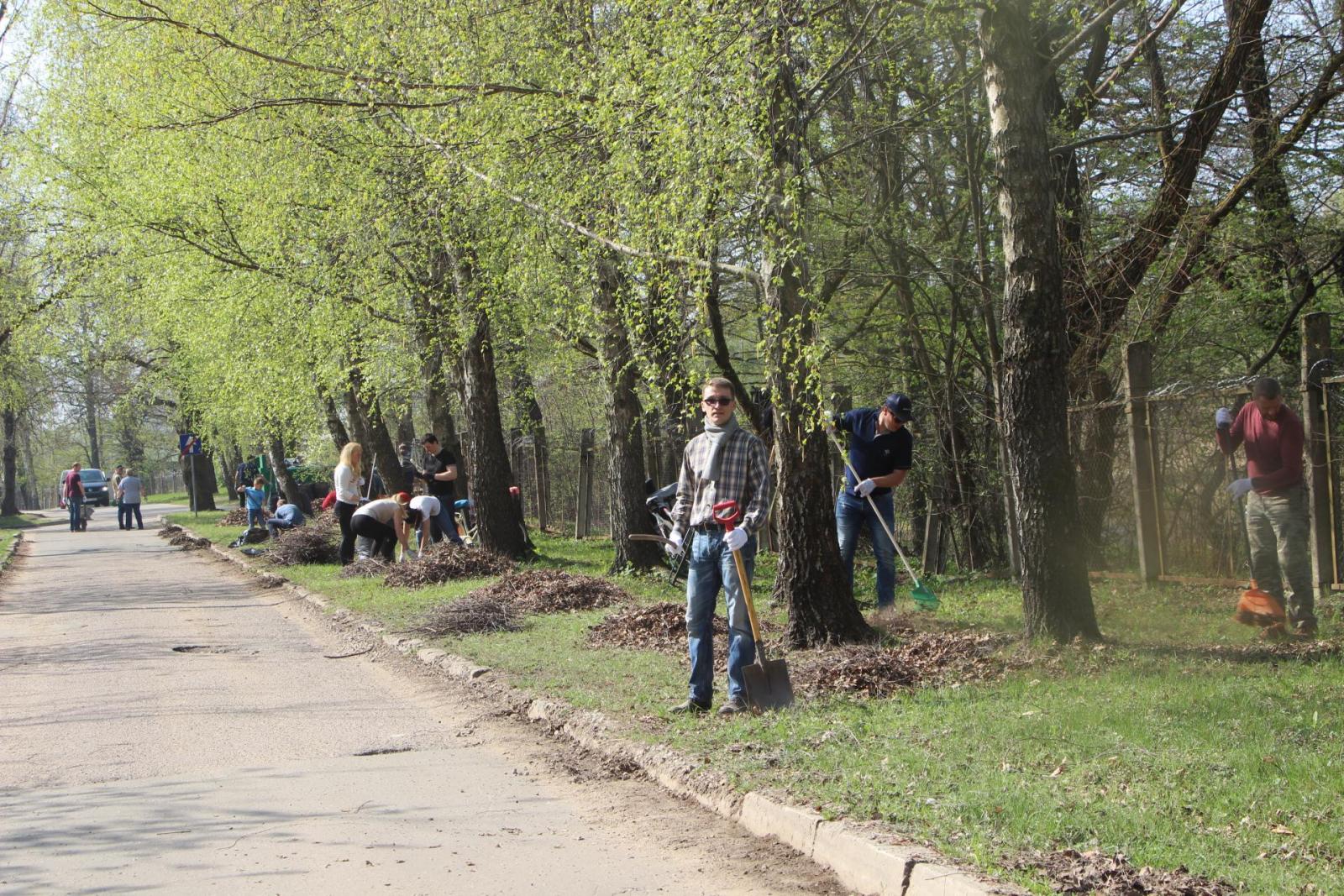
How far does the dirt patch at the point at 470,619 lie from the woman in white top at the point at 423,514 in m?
5.76

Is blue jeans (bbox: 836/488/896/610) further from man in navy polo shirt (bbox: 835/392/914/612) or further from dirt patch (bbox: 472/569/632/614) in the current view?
dirt patch (bbox: 472/569/632/614)

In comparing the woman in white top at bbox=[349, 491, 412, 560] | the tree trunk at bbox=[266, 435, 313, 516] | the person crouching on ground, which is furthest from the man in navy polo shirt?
the tree trunk at bbox=[266, 435, 313, 516]

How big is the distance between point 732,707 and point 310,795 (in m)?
2.43

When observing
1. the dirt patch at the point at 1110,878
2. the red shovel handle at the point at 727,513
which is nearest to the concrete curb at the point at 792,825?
the dirt patch at the point at 1110,878

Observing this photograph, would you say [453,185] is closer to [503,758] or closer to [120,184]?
[503,758]

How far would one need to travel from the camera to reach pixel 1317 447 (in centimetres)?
956

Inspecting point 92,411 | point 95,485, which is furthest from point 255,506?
point 95,485

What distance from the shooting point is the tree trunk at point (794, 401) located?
8.84 metres

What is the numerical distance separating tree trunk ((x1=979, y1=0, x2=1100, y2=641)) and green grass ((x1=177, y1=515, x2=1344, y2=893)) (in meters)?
0.45

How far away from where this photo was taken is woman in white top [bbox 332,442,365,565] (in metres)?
18.2

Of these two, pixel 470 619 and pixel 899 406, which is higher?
pixel 899 406

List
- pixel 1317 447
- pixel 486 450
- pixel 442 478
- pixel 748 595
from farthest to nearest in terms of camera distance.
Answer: pixel 442 478 → pixel 486 450 → pixel 1317 447 → pixel 748 595

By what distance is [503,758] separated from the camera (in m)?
7.27

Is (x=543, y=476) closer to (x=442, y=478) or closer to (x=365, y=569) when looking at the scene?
(x=442, y=478)
